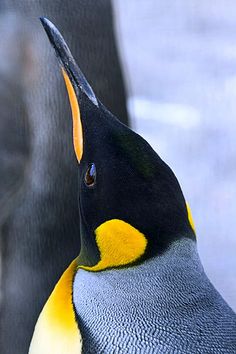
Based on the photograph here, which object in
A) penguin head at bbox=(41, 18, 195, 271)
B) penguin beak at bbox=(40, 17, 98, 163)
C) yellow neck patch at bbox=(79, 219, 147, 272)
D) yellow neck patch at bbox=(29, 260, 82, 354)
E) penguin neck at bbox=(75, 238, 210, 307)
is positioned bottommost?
yellow neck patch at bbox=(29, 260, 82, 354)

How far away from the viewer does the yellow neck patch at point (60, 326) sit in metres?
0.58

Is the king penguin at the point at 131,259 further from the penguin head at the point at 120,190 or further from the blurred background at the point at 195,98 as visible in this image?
the blurred background at the point at 195,98

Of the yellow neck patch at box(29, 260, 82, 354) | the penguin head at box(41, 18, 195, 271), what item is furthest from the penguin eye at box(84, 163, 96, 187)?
the yellow neck patch at box(29, 260, 82, 354)

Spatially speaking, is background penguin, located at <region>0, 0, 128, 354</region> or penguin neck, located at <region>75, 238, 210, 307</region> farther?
background penguin, located at <region>0, 0, 128, 354</region>

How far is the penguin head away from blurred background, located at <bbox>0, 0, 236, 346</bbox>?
14 centimetres

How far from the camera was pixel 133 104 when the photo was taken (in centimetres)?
76

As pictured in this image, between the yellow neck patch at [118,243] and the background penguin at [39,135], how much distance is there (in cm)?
18

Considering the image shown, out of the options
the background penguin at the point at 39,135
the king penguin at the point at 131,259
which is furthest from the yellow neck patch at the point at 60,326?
the background penguin at the point at 39,135

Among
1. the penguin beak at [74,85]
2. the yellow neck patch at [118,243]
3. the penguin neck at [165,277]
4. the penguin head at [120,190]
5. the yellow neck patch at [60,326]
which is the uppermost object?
the penguin beak at [74,85]

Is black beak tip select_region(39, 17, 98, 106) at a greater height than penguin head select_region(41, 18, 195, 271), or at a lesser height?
greater

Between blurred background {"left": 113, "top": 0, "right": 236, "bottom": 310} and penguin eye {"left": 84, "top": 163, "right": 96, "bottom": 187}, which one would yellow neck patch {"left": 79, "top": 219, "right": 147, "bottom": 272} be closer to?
penguin eye {"left": 84, "top": 163, "right": 96, "bottom": 187}

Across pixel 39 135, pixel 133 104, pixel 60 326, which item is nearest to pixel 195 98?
pixel 133 104

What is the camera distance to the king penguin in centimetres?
53

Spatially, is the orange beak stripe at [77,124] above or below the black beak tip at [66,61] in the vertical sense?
below
